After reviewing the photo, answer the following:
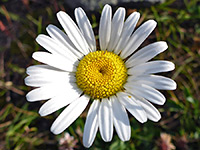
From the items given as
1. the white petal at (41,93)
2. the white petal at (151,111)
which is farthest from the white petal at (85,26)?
the white petal at (151,111)

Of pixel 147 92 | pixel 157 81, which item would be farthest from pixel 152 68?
pixel 147 92

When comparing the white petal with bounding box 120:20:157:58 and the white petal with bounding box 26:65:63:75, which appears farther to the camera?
the white petal with bounding box 26:65:63:75

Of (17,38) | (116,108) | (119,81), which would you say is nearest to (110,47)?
(119,81)

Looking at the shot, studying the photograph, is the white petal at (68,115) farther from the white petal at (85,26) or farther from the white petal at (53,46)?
the white petal at (85,26)

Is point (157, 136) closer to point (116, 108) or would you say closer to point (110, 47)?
point (116, 108)

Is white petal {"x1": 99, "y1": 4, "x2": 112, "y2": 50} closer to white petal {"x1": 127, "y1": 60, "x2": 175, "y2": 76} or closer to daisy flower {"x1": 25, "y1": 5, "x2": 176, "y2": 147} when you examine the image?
daisy flower {"x1": 25, "y1": 5, "x2": 176, "y2": 147}

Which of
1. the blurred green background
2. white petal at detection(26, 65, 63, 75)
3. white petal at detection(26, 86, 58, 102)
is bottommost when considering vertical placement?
the blurred green background

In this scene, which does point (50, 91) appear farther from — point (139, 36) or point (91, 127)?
point (139, 36)

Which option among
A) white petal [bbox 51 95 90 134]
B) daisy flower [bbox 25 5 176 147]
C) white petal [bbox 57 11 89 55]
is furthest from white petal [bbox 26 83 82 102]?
white petal [bbox 57 11 89 55]
